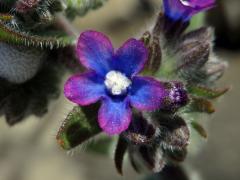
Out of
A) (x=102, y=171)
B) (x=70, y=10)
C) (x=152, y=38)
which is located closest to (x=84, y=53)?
(x=152, y=38)

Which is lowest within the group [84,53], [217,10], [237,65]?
[237,65]

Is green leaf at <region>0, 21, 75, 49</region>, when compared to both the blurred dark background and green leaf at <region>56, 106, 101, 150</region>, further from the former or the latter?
the blurred dark background

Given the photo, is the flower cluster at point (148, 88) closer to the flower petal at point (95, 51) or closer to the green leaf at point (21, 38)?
the flower petal at point (95, 51)

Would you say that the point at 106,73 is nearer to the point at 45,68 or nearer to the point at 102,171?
the point at 45,68

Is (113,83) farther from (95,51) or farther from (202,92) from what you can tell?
(202,92)

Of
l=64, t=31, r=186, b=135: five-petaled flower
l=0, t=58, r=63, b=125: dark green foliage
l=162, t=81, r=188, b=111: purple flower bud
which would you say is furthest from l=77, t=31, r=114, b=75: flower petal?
l=0, t=58, r=63, b=125: dark green foliage

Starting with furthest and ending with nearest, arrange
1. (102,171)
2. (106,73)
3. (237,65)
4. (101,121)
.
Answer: (237,65) → (102,171) → (106,73) → (101,121)

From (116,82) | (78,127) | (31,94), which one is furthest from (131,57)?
(31,94)

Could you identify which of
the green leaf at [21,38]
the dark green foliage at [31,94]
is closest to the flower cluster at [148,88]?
the green leaf at [21,38]
